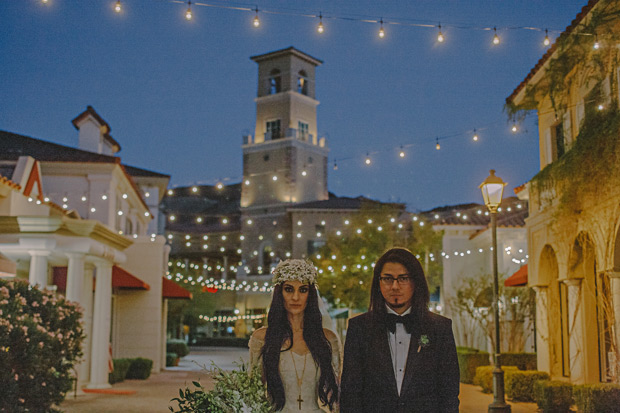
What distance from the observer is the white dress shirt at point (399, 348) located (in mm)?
4848

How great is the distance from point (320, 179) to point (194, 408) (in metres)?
58.4

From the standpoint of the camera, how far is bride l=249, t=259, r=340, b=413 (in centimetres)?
591

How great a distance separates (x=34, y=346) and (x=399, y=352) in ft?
24.4

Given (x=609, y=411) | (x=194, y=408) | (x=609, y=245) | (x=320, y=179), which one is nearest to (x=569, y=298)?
(x=609, y=245)

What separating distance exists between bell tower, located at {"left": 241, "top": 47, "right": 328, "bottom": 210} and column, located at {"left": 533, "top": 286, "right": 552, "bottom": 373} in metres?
43.7

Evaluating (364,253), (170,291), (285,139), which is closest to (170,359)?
(170,291)

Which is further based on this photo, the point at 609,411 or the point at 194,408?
Result: the point at 609,411

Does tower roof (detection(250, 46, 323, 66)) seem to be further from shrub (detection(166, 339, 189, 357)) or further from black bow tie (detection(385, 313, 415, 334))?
black bow tie (detection(385, 313, 415, 334))

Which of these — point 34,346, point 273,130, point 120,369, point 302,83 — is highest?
point 302,83

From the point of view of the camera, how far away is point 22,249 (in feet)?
50.7

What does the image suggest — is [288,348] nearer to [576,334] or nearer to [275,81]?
[576,334]

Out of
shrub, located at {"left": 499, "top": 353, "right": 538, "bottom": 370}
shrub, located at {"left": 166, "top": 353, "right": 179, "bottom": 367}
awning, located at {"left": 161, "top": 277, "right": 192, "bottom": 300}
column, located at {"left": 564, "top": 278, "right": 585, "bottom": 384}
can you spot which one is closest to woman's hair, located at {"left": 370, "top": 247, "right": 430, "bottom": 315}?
column, located at {"left": 564, "top": 278, "right": 585, "bottom": 384}

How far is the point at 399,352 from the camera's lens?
489 centimetres

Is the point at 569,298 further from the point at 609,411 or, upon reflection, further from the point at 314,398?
the point at 314,398
